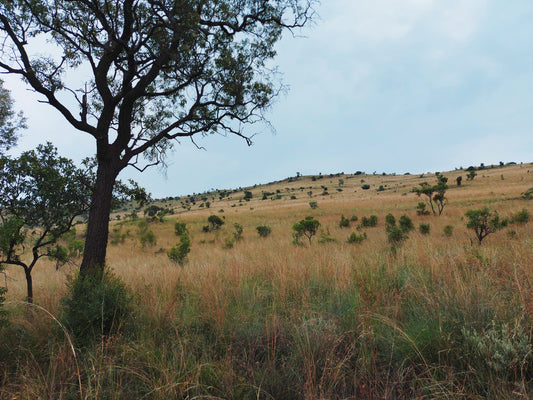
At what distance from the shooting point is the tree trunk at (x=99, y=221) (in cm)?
501

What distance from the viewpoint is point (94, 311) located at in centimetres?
346

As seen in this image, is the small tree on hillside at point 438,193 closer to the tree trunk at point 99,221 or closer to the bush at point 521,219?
the bush at point 521,219

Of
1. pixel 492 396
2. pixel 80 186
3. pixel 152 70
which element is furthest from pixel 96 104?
pixel 492 396

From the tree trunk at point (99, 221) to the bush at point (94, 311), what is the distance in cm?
101

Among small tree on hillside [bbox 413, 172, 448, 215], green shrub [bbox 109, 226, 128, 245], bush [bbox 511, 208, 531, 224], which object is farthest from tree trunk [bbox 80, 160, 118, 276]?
small tree on hillside [bbox 413, 172, 448, 215]

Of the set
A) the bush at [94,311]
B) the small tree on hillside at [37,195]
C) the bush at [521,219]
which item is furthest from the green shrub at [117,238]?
the bush at [521,219]

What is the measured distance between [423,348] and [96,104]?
8.00 m

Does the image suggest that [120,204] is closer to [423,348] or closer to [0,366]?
[0,366]

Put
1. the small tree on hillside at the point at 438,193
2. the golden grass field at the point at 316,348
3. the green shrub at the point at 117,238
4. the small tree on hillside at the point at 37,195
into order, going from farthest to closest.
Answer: the small tree on hillside at the point at 438,193
the green shrub at the point at 117,238
the small tree on hillside at the point at 37,195
the golden grass field at the point at 316,348

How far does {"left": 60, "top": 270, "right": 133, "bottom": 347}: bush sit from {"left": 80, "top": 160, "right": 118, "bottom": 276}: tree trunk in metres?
1.01

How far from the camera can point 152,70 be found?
19.1ft

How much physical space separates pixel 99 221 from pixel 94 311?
2211 millimetres

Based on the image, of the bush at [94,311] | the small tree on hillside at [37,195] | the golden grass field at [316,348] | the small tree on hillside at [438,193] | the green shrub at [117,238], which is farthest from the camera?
the small tree on hillside at [438,193]

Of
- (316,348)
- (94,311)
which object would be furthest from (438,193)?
(94,311)
